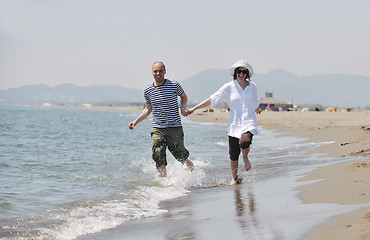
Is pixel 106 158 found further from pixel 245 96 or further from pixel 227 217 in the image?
pixel 227 217

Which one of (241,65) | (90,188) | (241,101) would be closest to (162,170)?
(90,188)

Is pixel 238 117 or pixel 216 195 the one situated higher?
pixel 238 117

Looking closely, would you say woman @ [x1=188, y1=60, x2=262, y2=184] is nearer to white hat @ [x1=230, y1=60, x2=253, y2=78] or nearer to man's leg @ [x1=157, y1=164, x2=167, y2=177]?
white hat @ [x1=230, y1=60, x2=253, y2=78]

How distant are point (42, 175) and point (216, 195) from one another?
15.7 feet

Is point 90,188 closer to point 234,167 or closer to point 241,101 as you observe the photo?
point 234,167

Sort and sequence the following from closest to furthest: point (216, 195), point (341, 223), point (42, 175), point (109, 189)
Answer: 1. point (341, 223)
2. point (216, 195)
3. point (109, 189)
4. point (42, 175)

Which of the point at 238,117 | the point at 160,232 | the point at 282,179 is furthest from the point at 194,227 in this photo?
the point at 282,179

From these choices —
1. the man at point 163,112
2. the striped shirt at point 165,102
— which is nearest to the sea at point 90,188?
the man at point 163,112

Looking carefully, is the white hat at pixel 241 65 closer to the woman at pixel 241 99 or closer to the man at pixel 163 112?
the woman at pixel 241 99

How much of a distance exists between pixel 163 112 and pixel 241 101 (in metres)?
1.35

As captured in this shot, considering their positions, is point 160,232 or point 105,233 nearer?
point 160,232

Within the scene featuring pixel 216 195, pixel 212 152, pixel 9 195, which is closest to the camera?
pixel 216 195

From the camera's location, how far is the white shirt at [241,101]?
259 inches

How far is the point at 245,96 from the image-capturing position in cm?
656
